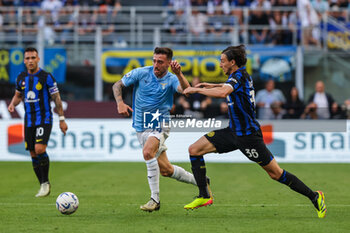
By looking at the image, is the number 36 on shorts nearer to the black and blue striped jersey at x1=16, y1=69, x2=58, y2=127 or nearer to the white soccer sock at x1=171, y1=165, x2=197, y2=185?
the white soccer sock at x1=171, y1=165, x2=197, y2=185

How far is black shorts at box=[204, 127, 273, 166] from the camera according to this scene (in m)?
7.82

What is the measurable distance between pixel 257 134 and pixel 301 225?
1.27 m

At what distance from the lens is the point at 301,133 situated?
16.8m

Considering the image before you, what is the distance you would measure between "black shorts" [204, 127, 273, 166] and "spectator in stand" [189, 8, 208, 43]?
12.8m

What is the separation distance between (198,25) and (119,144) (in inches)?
229

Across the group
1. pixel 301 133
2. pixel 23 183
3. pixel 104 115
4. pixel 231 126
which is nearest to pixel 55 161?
pixel 104 115

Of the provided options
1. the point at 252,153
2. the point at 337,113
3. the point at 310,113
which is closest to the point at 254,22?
the point at 310,113

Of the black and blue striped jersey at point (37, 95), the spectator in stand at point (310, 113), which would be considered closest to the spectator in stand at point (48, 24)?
the spectator in stand at point (310, 113)

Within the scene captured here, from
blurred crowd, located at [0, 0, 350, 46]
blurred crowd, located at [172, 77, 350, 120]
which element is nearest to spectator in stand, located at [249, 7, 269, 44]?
blurred crowd, located at [0, 0, 350, 46]

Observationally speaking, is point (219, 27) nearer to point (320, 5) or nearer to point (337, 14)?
point (320, 5)

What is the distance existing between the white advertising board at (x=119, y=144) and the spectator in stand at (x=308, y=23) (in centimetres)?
524

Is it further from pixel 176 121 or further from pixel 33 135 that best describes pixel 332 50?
pixel 33 135

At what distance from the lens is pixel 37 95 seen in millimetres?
10242

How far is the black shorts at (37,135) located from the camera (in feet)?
33.3
